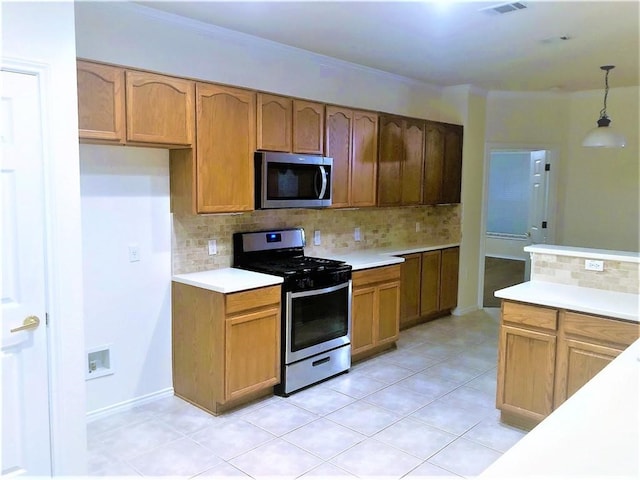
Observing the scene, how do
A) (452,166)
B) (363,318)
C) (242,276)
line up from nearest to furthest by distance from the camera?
(242,276), (363,318), (452,166)

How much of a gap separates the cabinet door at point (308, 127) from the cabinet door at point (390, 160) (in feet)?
2.68

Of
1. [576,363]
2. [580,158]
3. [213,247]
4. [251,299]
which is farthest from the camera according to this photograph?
[580,158]

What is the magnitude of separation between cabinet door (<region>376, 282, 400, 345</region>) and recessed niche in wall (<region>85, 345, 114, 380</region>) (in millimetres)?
2191

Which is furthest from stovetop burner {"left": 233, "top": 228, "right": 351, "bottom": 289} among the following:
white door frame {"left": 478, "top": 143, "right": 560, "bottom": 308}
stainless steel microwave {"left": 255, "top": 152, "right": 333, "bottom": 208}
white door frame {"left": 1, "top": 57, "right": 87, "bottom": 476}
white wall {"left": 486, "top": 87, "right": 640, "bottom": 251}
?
white wall {"left": 486, "top": 87, "right": 640, "bottom": 251}

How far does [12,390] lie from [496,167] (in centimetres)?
917

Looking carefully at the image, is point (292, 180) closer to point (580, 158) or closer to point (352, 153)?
point (352, 153)

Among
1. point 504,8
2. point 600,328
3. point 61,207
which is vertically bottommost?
point 600,328

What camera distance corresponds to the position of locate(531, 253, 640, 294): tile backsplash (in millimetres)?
3168

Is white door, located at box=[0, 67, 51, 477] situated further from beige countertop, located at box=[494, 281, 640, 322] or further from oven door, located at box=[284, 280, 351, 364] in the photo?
beige countertop, located at box=[494, 281, 640, 322]

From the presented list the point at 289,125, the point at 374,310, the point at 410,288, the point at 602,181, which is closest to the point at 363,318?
the point at 374,310

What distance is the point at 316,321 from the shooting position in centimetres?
386

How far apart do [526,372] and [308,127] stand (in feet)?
7.80

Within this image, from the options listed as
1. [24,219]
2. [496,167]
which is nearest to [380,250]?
[24,219]

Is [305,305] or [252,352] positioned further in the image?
[305,305]
